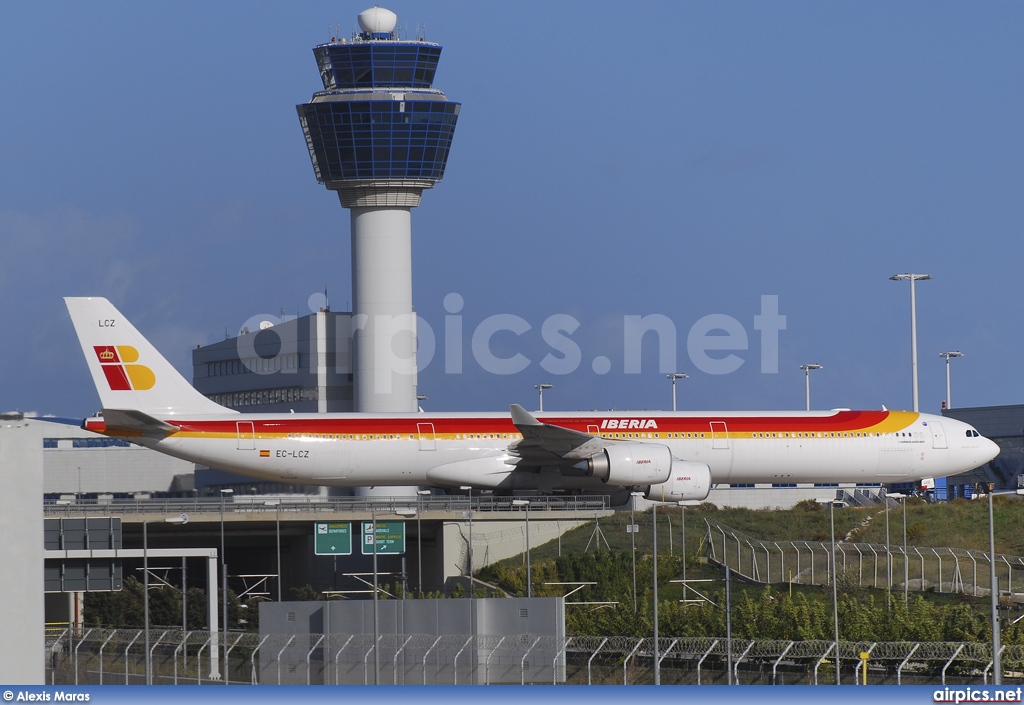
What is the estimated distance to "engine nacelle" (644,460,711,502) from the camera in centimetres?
6738

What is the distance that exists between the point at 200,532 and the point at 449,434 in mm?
12913

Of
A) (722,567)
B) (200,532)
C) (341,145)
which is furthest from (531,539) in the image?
(341,145)

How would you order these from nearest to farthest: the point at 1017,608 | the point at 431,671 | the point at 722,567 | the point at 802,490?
1. the point at 431,671
2. the point at 1017,608
3. the point at 722,567
4. the point at 802,490

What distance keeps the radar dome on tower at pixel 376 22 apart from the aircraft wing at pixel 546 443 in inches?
1704

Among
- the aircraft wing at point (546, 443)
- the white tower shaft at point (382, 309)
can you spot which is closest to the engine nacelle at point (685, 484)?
the aircraft wing at point (546, 443)

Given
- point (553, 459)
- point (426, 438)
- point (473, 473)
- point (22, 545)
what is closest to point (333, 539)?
point (426, 438)

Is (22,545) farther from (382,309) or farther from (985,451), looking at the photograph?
(382,309)

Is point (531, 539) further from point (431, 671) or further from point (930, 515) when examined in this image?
point (431, 671)

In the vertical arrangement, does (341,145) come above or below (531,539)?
Result: above

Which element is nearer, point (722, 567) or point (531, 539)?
point (722, 567)

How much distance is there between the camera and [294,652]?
42094 millimetres

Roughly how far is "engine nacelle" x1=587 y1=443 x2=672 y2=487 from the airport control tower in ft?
120

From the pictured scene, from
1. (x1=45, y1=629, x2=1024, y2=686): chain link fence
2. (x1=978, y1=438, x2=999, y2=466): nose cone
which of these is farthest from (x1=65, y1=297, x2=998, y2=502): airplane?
(x1=45, y1=629, x2=1024, y2=686): chain link fence

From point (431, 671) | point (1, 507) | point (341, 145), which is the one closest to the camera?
point (1, 507)
